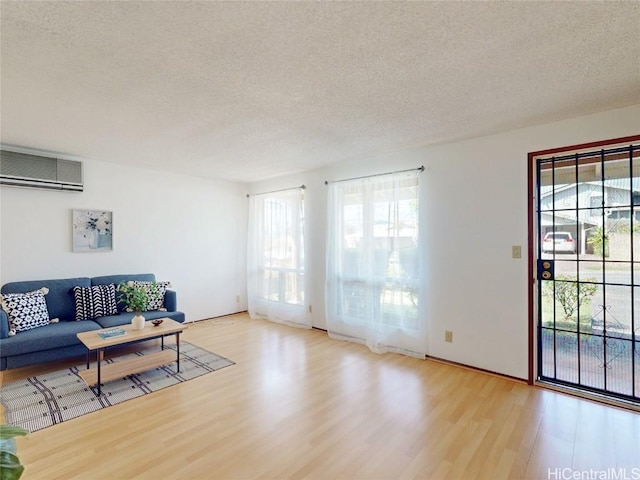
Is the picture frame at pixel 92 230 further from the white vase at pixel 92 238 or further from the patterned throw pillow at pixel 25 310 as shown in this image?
the patterned throw pillow at pixel 25 310

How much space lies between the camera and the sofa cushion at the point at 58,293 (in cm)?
347

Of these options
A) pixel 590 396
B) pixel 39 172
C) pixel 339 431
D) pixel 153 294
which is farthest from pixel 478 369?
pixel 39 172

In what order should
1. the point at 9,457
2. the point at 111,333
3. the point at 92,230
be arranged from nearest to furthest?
the point at 9,457
the point at 111,333
the point at 92,230

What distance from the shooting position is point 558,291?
114 inches

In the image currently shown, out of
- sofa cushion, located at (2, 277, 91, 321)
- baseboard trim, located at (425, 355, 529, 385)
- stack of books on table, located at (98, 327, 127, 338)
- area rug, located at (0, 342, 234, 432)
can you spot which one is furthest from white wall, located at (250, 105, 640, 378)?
sofa cushion, located at (2, 277, 91, 321)

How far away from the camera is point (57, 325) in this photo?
3.35 m

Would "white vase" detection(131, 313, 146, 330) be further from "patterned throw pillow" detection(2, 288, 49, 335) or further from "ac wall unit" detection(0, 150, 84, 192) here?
"ac wall unit" detection(0, 150, 84, 192)

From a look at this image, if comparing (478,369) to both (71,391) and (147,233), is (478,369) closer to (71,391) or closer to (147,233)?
(71,391)

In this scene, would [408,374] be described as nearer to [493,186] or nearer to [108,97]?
[493,186]

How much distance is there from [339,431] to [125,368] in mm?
2167

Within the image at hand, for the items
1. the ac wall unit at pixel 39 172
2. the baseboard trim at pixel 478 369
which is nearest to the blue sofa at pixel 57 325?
the ac wall unit at pixel 39 172

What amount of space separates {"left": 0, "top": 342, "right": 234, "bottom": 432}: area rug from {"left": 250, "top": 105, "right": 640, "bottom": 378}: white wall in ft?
8.36

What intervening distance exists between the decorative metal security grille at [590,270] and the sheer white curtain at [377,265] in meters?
1.18

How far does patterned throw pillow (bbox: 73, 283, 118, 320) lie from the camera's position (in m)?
3.65
